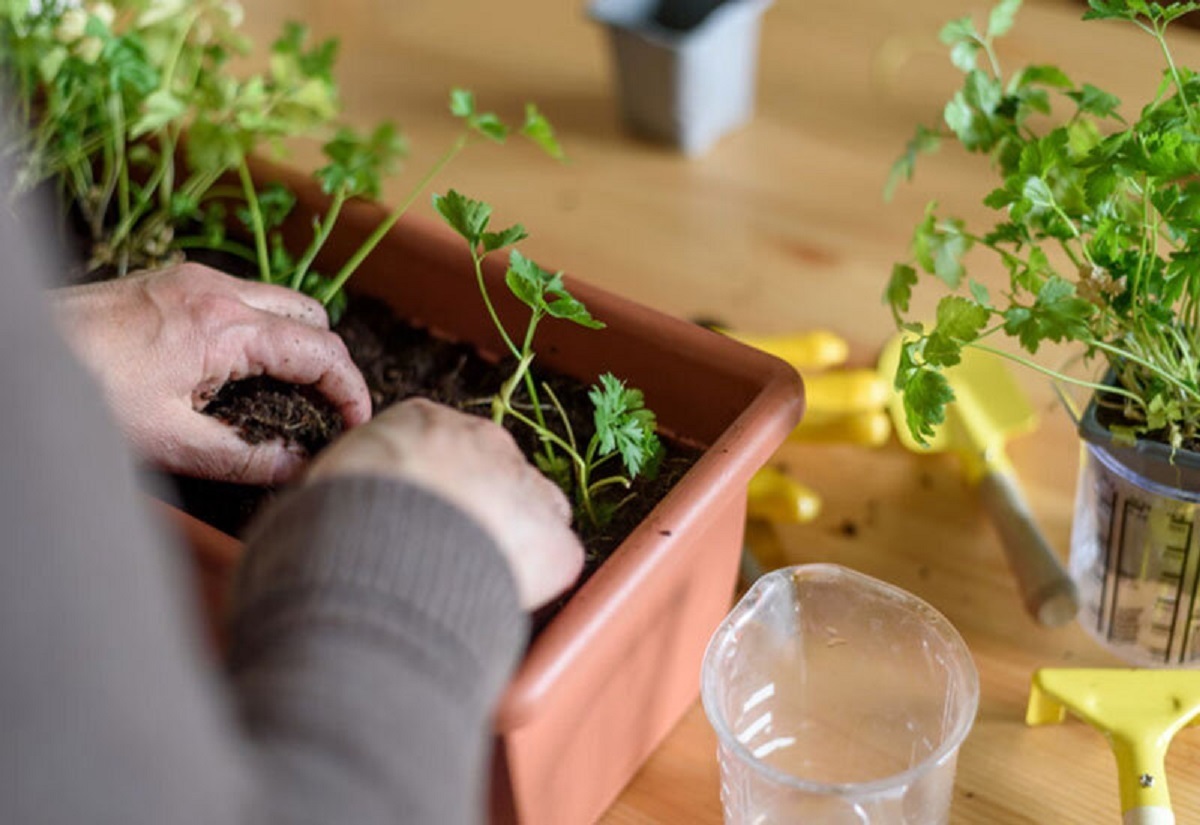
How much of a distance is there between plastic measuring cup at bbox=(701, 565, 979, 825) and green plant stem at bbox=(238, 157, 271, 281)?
36 cm

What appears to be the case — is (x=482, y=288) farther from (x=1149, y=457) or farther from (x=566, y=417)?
(x=1149, y=457)

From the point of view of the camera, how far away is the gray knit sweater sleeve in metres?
0.36

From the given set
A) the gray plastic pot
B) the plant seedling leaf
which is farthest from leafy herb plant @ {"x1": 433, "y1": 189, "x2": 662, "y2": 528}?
the gray plastic pot

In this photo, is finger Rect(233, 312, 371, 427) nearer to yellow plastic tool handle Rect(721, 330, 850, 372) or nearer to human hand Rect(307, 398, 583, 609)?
human hand Rect(307, 398, 583, 609)

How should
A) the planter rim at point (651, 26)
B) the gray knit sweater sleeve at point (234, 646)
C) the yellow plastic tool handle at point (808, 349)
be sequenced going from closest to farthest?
the gray knit sweater sleeve at point (234, 646)
the yellow plastic tool handle at point (808, 349)
the planter rim at point (651, 26)

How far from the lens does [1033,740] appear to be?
777mm

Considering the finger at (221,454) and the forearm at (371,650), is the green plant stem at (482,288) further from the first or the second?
the forearm at (371,650)

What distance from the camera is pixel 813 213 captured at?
45.6 inches

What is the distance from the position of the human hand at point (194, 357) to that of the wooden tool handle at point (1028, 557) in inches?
16.1

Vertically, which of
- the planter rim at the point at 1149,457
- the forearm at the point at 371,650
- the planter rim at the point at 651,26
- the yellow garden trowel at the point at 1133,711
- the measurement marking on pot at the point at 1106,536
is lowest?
the yellow garden trowel at the point at 1133,711

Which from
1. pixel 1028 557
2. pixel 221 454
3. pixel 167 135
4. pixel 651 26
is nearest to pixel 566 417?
pixel 221 454

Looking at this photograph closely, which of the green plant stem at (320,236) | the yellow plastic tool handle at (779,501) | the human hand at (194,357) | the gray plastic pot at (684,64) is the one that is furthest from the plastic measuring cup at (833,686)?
the gray plastic pot at (684,64)

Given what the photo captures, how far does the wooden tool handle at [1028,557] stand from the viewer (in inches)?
32.2

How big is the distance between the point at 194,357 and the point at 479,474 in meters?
0.25
